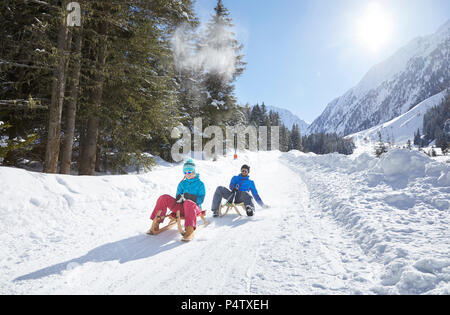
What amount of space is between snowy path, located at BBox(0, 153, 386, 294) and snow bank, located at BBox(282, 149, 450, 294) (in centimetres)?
27

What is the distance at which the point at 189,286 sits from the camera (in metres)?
2.66

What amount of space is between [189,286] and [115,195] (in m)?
4.44

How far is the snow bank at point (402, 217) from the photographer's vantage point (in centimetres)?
250

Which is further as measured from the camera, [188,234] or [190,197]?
A: [190,197]

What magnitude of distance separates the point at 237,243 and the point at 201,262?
868 mm

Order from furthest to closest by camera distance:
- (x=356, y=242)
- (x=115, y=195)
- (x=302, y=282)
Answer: (x=115, y=195), (x=356, y=242), (x=302, y=282)

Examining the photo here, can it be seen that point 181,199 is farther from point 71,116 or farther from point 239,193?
point 71,116

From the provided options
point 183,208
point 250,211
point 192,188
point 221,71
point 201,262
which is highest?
point 221,71

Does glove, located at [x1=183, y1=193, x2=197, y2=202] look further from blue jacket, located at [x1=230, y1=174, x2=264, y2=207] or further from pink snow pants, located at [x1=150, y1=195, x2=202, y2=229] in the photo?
blue jacket, located at [x1=230, y1=174, x2=264, y2=207]

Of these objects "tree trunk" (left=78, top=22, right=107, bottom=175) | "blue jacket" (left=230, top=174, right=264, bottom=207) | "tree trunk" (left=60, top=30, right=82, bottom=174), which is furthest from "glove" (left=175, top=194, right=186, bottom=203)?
"tree trunk" (left=78, top=22, right=107, bottom=175)

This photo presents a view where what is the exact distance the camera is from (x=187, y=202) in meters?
4.55

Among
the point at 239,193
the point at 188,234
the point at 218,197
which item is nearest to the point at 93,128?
the point at 218,197
